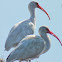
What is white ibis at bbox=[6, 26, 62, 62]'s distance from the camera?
31.2 metres

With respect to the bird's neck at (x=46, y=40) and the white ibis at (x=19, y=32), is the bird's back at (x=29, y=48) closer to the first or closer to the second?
the bird's neck at (x=46, y=40)

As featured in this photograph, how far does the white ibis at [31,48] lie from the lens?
31209 millimetres

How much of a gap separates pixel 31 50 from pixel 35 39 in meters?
0.45

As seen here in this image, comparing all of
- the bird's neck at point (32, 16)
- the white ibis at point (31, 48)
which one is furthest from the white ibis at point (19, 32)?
the white ibis at point (31, 48)

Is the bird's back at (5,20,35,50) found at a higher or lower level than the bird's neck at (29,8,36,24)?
lower

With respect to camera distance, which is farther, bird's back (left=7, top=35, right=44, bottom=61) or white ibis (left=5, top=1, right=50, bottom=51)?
white ibis (left=5, top=1, right=50, bottom=51)

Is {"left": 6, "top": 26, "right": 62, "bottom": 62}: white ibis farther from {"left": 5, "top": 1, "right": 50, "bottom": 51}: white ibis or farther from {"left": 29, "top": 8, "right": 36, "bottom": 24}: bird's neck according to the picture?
{"left": 29, "top": 8, "right": 36, "bottom": 24}: bird's neck

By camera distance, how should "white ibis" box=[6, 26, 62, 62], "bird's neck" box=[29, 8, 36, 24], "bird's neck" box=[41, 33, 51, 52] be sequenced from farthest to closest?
"bird's neck" box=[29, 8, 36, 24]
"bird's neck" box=[41, 33, 51, 52]
"white ibis" box=[6, 26, 62, 62]

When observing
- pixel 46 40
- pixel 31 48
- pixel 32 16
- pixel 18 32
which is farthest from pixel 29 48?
pixel 32 16

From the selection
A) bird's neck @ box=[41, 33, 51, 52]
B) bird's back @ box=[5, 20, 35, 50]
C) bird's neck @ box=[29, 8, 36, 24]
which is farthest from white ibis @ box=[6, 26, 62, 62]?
bird's neck @ box=[29, 8, 36, 24]

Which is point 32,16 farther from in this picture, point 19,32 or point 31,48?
point 31,48

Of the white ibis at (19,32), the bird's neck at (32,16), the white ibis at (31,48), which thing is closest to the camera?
the white ibis at (31,48)

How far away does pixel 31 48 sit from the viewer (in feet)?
105

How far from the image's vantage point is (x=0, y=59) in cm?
3291
